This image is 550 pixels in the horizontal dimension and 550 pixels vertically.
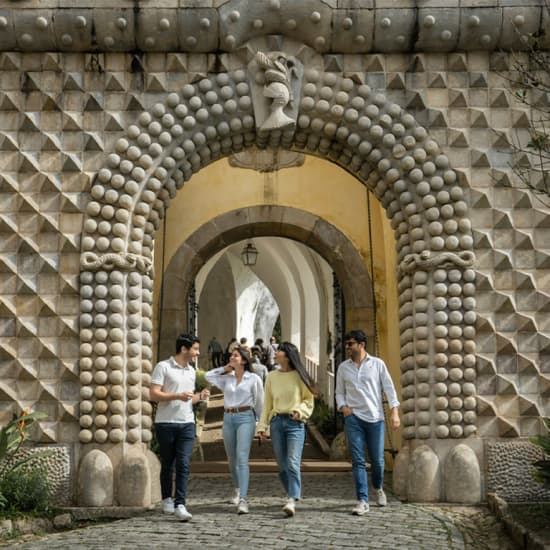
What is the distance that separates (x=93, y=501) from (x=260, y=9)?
455 cm

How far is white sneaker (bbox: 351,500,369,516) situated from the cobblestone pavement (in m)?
0.05

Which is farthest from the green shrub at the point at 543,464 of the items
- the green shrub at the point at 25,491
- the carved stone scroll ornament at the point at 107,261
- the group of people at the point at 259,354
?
the group of people at the point at 259,354

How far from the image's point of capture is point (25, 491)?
318 inches

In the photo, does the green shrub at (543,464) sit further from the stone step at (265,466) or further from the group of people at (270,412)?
the stone step at (265,466)

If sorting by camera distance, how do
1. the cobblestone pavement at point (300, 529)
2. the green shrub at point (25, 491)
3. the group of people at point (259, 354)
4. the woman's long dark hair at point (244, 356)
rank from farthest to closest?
the group of people at point (259, 354) < the woman's long dark hair at point (244, 356) < the green shrub at point (25, 491) < the cobblestone pavement at point (300, 529)

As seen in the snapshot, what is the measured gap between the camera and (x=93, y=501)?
27.8 feet

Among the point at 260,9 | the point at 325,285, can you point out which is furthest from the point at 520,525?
the point at 325,285

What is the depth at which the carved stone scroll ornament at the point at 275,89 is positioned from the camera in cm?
892

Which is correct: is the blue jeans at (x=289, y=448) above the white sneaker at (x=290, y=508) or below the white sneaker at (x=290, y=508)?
above

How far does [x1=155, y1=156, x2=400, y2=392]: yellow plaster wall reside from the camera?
44.5ft

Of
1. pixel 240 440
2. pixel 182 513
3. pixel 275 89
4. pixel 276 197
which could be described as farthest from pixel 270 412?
pixel 276 197

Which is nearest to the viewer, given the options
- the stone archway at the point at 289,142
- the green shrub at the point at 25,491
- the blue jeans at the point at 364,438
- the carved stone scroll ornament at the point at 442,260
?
the green shrub at the point at 25,491

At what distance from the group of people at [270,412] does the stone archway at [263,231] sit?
4886mm

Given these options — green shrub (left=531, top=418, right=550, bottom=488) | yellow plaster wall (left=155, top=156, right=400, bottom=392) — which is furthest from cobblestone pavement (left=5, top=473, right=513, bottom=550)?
yellow plaster wall (left=155, top=156, right=400, bottom=392)
